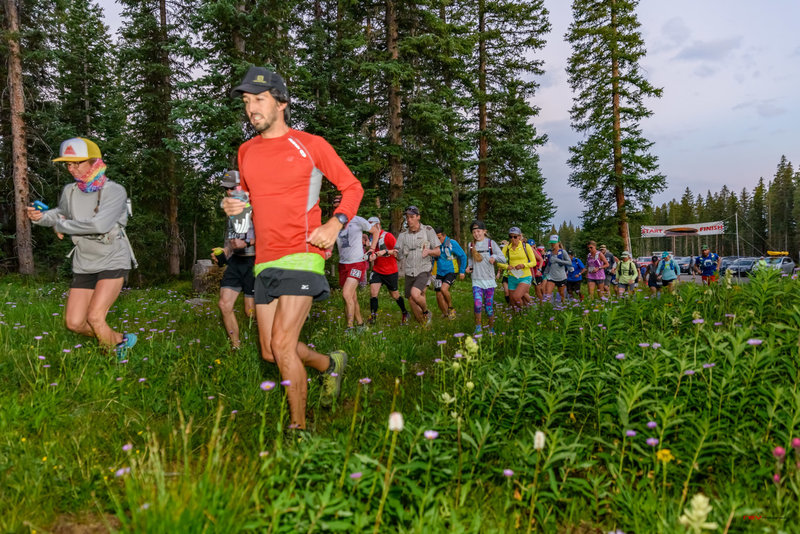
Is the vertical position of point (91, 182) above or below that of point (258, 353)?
above

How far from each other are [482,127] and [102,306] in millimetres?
25850

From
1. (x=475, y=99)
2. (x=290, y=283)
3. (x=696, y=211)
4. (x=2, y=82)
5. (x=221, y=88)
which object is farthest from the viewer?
(x=696, y=211)

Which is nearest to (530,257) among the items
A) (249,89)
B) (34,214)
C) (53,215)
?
(249,89)

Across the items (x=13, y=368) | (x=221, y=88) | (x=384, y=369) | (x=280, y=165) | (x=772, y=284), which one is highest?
(x=221, y=88)

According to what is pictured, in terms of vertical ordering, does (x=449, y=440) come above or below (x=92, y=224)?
below

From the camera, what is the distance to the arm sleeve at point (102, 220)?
4.43 meters

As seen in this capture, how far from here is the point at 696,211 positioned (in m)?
120

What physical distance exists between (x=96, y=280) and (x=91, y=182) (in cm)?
101

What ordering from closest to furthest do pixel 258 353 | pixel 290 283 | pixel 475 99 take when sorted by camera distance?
pixel 290 283
pixel 258 353
pixel 475 99

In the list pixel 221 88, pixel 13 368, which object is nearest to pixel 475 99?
pixel 221 88

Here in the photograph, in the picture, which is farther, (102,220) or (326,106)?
(326,106)

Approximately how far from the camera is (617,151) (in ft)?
87.0

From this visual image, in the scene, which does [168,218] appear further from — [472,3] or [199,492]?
[199,492]

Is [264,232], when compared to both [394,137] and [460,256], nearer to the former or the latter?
[460,256]
